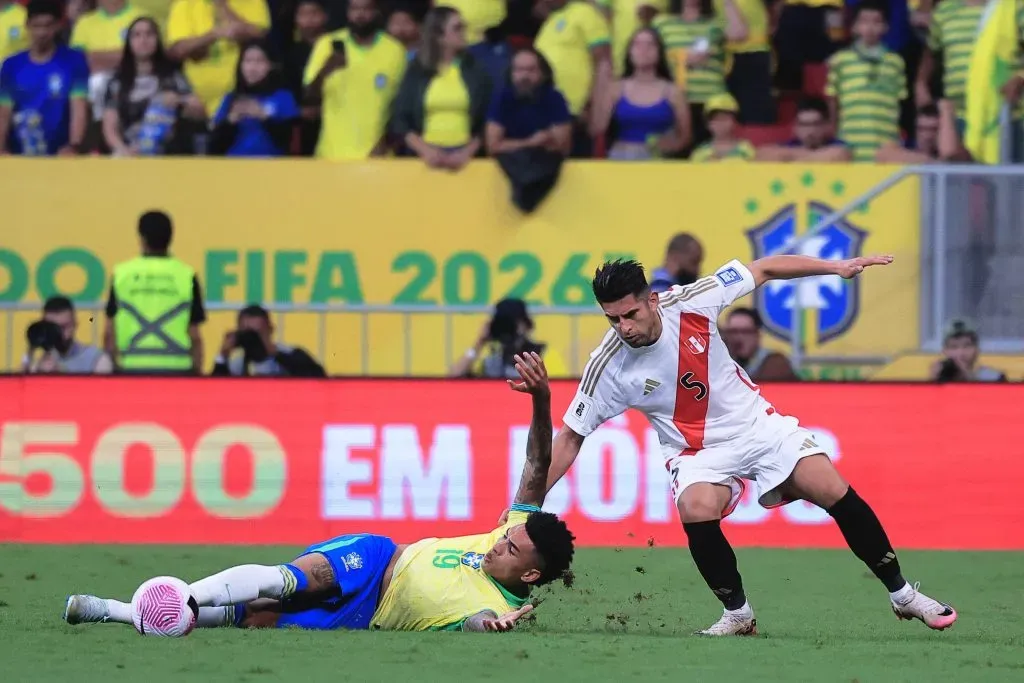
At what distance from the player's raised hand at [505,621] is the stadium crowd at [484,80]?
24.9ft

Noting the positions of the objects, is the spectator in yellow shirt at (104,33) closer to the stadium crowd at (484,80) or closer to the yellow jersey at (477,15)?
the stadium crowd at (484,80)

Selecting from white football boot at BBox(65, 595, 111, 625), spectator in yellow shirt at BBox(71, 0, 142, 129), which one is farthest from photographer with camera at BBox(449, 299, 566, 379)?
white football boot at BBox(65, 595, 111, 625)

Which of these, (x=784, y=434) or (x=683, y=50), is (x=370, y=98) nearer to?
(x=683, y=50)

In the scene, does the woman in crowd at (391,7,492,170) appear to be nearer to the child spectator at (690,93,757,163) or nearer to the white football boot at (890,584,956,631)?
the child spectator at (690,93,757,163)

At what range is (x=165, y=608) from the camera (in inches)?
306

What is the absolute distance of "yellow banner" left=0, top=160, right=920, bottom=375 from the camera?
15.4m

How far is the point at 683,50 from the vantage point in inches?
635

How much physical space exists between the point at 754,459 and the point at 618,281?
3.91 feet

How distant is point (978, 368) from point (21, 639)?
8.64 meters

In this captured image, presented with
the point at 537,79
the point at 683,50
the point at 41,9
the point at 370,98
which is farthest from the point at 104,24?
the point at 683,50

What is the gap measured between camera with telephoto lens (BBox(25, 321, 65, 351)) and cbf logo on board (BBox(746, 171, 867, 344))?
217 inches

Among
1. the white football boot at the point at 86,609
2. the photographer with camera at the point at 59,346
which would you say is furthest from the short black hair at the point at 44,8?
the white football boot at the point at 86,609

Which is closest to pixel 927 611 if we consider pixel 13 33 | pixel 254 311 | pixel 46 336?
pixel 254 311

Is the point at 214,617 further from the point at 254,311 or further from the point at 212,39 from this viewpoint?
the point at 212,39
